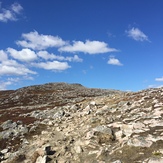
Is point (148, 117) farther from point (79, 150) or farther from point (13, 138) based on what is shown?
point (13, 138)

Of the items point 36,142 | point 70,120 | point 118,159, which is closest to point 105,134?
point 118,159

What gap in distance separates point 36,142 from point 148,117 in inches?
405

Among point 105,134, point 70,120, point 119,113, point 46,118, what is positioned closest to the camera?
point 105,134

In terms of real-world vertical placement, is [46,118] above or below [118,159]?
above

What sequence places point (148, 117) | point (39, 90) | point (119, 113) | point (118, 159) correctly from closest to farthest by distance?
point (118, 159)
point (148, 117)
point (119, 113)
point (39, 90)

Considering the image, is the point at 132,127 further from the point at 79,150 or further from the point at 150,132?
the point at 79,150

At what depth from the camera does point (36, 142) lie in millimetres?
24344

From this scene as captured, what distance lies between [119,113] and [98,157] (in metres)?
10.6

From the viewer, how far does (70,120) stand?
3106 centimetres

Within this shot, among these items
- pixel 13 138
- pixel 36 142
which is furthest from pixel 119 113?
pixel 13 138

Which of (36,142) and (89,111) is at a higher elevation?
(89,111)

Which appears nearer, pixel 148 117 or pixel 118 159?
pixel 118 159

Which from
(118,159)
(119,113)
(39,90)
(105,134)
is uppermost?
(39,90)

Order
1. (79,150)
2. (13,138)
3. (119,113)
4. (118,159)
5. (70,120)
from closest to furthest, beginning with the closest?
(118,159)
(79,150)
(13,138)
(119,113)
(70,120)
